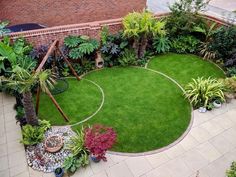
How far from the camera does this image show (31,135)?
27.2ft

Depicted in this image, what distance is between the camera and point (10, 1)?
44.3ft

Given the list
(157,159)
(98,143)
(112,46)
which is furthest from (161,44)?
(98,143)

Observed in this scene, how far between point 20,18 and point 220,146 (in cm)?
1309

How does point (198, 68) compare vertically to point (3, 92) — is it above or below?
above

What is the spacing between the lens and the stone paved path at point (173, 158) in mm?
7488

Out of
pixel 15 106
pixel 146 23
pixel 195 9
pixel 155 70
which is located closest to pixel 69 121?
pixel 15 106

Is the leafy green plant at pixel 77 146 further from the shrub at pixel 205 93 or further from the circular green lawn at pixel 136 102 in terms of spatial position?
the shrub at pixel 205 93

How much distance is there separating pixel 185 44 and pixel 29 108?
32.6 feet

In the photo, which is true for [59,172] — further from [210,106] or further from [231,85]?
[231,85]

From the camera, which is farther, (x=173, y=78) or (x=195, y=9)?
(x=195, y=9)

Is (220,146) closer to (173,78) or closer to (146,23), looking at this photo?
(173,78)

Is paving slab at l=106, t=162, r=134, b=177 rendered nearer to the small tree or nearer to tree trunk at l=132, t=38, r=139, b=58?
the small tree

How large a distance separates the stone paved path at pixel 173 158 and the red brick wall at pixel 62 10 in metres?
7.53

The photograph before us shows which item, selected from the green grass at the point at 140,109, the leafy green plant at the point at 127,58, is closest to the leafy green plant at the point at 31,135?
the green grass at the point at 140,109
